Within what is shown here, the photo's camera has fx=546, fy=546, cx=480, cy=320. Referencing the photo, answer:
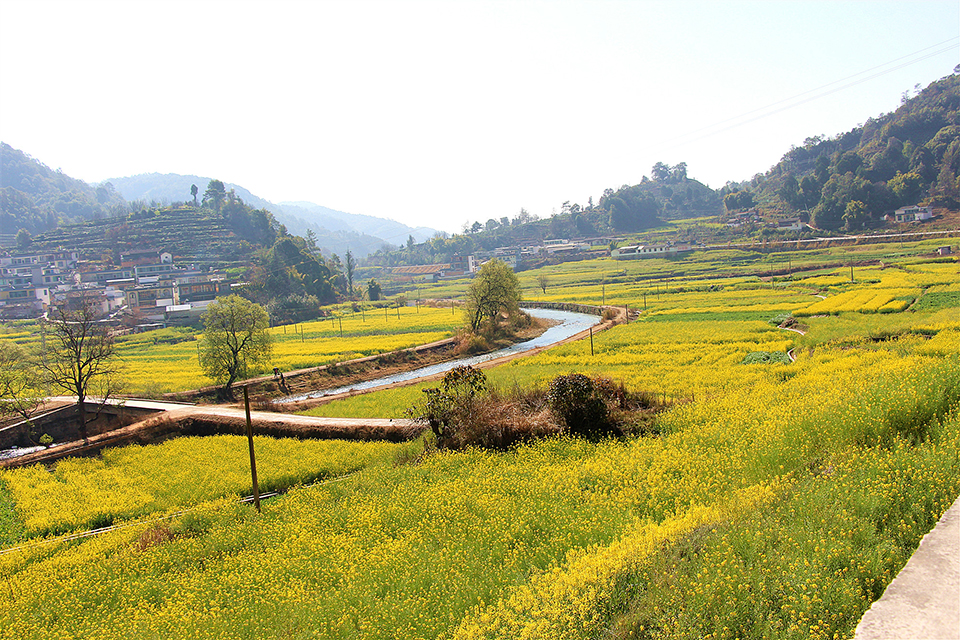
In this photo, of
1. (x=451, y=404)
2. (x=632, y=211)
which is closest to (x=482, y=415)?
(x=451, y=404)

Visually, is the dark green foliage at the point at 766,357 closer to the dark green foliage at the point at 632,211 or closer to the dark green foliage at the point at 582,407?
the dark green foliage at the point at 582,407

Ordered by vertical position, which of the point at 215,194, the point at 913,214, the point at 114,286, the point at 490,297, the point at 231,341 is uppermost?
the point at 215,194

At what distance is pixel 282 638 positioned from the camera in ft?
28.9

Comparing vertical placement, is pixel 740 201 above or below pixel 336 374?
above

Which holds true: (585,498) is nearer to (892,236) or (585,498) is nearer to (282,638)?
(282,638)

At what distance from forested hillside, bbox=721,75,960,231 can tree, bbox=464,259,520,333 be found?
74990 millimetres

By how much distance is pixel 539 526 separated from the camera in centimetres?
1110

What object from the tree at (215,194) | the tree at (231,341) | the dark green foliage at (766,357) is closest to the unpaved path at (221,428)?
the tree at (231,341)

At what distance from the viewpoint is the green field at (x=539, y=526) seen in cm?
680

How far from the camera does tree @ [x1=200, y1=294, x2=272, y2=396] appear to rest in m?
35.3

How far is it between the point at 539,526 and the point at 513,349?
123 ft

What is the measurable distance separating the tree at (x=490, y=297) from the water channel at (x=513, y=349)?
4015 mm

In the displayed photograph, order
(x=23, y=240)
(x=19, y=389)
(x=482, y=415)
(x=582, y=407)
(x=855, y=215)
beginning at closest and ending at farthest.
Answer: (x=582, y=407) → (x=482, y=415) → (x=19, y=389) → (x=855, y=215) → (x=23, y=240)

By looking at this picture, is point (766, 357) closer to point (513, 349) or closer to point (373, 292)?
point (513, 349)
